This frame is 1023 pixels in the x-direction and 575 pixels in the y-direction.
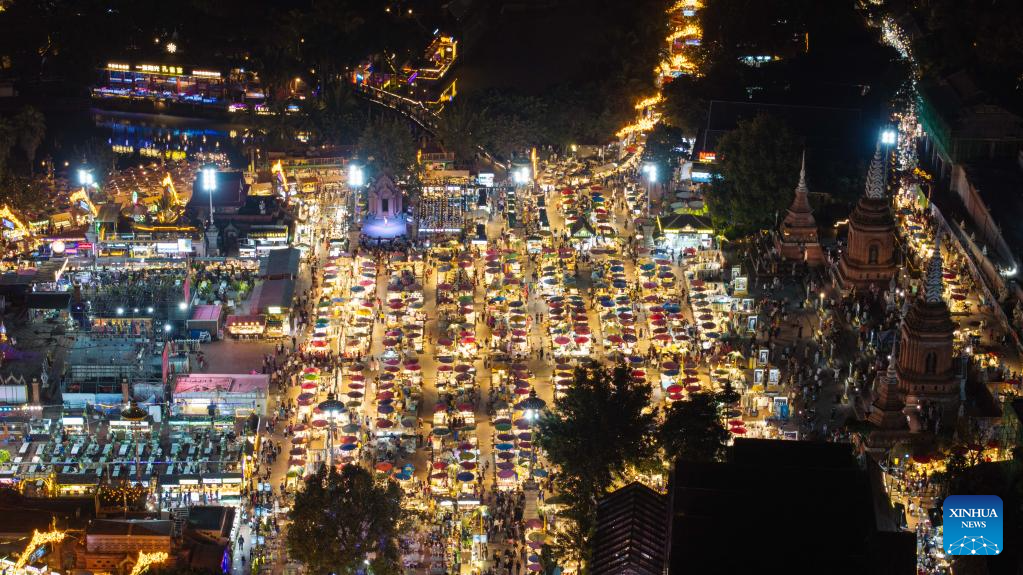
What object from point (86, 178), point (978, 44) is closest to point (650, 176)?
point (978, 44)

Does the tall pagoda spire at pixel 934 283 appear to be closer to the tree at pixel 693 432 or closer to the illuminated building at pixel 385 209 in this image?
the tree at pixel 693 432

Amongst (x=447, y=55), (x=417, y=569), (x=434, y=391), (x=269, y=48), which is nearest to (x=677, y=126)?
(x=447, y=55)

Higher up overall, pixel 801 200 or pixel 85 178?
pixel 85 178

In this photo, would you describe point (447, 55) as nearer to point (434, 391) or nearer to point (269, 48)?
point (269, 48)

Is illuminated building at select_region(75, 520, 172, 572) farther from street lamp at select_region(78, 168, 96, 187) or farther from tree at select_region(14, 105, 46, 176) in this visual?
tree at select_region(14, 105, 46, 176)

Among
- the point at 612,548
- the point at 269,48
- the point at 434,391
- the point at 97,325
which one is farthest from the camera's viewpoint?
the point at 269,48

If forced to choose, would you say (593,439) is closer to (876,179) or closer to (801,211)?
(876,179)
